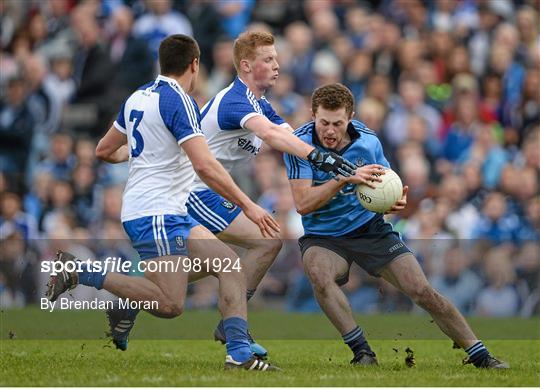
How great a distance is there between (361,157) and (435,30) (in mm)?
9701

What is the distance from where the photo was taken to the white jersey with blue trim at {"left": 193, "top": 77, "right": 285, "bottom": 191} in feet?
33.9

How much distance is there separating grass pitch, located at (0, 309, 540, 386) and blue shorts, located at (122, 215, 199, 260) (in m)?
0.87

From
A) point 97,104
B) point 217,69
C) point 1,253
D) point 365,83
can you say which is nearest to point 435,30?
point 365,83

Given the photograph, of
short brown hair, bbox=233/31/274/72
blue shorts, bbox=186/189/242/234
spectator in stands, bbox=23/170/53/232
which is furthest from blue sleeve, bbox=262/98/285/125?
spectator in stands, bbox=23/170/53/232

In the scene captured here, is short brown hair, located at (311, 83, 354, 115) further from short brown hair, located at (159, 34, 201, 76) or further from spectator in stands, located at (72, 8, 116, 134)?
spectator in stands, located at (72, 8, 116, 134)

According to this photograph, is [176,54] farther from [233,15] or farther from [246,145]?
[233,15]

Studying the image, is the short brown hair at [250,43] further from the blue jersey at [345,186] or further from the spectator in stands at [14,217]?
the spectator in stands at [14,217]

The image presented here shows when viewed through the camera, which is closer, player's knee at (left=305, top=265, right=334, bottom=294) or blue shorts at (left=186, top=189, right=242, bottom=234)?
player's knee at (left=305, top=265, right=334, bottom=294)

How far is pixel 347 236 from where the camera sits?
10.3m

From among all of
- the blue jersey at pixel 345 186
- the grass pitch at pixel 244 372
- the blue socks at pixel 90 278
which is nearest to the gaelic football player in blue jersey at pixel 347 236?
the blue jersey at pixel 345 186

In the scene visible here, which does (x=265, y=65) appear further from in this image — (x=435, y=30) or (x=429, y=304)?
(x=435, y=30)

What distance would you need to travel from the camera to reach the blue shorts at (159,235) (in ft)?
31.4

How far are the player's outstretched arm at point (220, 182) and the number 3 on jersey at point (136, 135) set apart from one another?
47 cm

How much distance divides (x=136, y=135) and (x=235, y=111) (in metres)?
0.95
